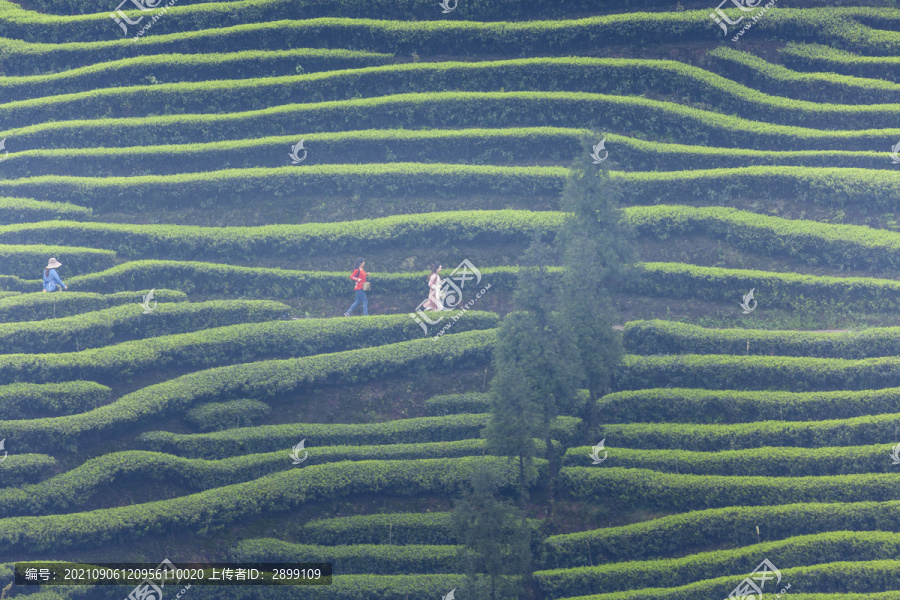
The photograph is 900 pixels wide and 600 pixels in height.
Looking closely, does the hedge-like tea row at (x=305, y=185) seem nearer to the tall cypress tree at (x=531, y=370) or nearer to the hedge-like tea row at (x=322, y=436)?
the tall cypress tree at (x=531, y=370)

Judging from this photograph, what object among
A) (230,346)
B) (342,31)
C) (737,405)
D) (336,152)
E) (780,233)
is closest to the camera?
(737,405)

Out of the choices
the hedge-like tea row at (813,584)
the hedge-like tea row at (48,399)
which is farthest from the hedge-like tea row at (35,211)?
the hedge-like tea row at (813,584)

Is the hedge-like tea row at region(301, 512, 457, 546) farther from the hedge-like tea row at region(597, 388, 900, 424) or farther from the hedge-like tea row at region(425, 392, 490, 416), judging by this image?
the hedge-like tea row at region(597, 388, 900, 424)

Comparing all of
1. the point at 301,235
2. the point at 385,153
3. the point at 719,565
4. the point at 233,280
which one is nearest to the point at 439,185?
the point at 385,153

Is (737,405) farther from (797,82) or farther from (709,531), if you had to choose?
(797,82)

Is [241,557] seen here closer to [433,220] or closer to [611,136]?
[433,220]

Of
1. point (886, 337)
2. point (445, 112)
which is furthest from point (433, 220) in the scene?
point (886, 337)
